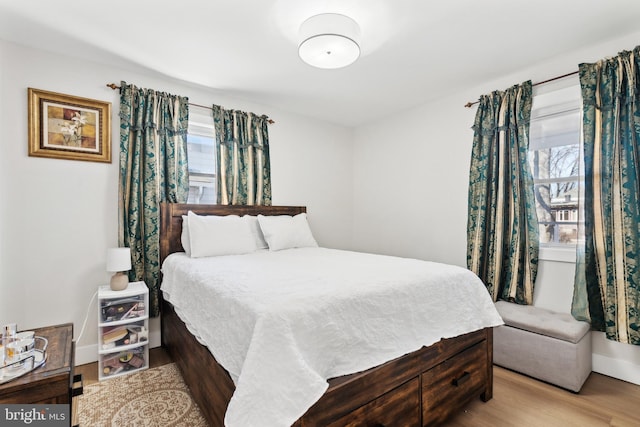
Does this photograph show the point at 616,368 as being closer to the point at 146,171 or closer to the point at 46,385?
the point at 46,385

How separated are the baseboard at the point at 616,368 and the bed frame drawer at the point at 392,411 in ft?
5.89

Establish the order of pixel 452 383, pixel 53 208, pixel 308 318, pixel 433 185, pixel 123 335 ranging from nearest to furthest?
1. pixel 308 318
2. pixel 452 383
3. pixel 123 335
4. pixel 53 208
5. pixel 433 185

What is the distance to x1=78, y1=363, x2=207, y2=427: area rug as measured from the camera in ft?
5.71

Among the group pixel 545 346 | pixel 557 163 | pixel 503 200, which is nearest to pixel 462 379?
pixel 545 346

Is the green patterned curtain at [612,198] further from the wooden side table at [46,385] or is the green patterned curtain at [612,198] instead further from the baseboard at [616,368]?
the wooden side table at [46,385]

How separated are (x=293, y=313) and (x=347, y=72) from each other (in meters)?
2.33

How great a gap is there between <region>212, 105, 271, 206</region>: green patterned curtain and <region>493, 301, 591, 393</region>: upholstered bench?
2592 mm

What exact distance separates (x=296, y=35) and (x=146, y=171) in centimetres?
172

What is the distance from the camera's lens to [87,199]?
2.52 metres

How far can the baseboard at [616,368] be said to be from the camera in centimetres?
217

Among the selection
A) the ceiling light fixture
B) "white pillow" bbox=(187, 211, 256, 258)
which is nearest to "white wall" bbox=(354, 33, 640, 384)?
the ceiling light fixture

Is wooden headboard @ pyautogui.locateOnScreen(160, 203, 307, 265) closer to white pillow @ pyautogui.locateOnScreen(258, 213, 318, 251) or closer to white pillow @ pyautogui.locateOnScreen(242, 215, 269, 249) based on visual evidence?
white pillow @ pyautogui.locateOnScreen(242, 215, 269, 249)

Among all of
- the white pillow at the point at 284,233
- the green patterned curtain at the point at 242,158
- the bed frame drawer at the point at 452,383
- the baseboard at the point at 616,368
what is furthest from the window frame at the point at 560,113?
the green patterned curtain at the point at 242,158

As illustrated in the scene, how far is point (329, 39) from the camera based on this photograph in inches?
76.4
